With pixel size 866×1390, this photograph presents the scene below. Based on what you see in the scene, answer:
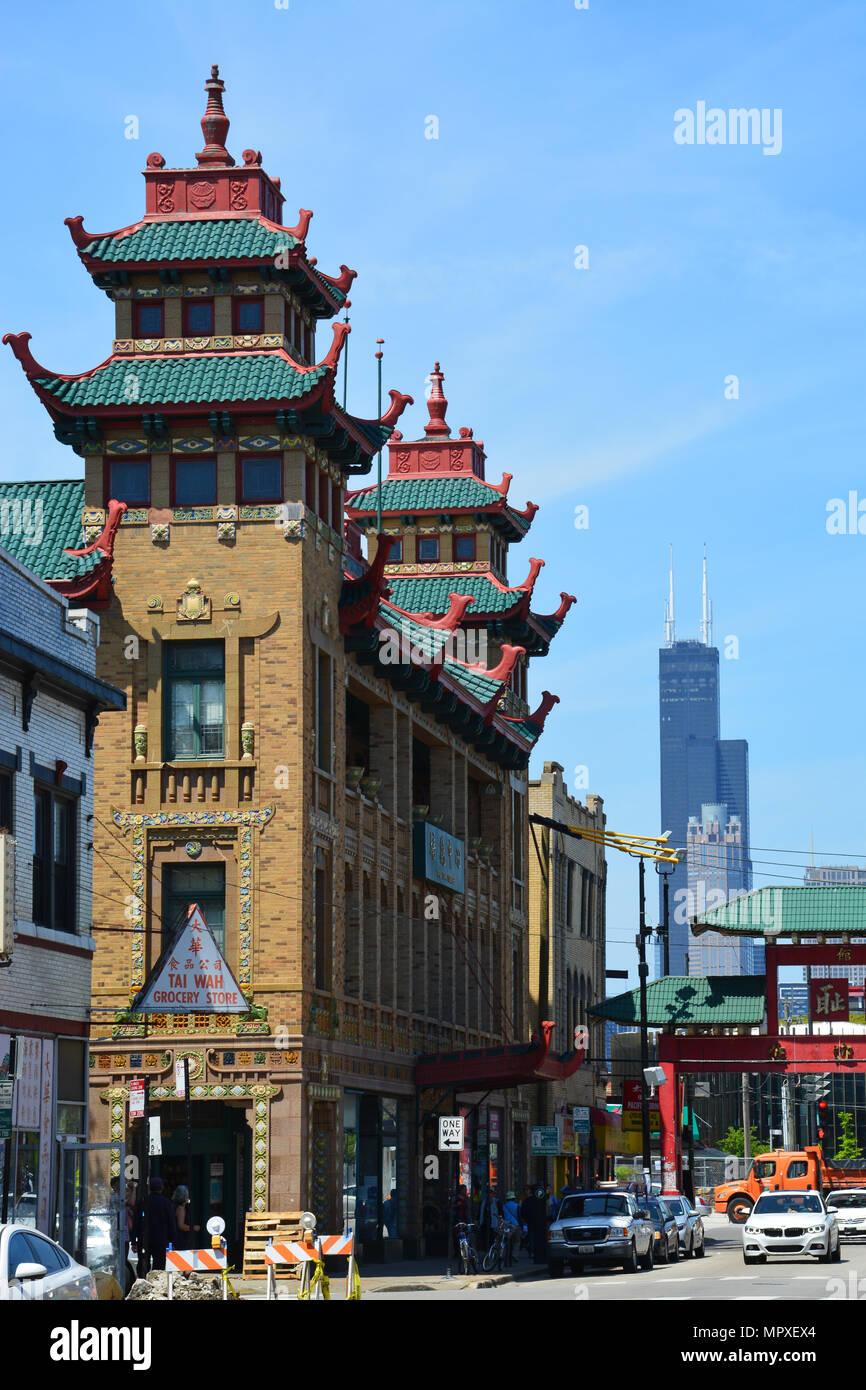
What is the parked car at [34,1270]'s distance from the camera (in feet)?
52.4

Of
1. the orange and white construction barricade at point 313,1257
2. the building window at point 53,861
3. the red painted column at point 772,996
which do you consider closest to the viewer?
the orange and white construction barricade at point 313,1257

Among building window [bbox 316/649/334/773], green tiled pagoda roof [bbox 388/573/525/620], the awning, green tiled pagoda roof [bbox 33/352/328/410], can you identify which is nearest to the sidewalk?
the awning

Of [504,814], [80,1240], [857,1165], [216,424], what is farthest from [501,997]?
[857,1165]

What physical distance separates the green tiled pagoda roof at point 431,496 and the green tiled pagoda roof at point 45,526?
2193cm

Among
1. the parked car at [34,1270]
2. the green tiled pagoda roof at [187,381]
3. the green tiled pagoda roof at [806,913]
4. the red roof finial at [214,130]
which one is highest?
the red roof finial at [214,130]

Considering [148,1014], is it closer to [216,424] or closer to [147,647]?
[147,647]

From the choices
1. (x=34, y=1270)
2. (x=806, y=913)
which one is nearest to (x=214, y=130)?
(x=806, y=913)

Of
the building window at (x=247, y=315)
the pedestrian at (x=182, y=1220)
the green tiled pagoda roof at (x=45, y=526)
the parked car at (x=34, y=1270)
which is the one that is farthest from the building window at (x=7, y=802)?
the building window at (x=247, y=315)

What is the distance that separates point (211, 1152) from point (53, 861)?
40.2ft

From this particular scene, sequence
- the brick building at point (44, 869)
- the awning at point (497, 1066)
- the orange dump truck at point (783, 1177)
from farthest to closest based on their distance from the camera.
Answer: the orange dump truck at point (783, 1177) → the awning at point (497, 1066) → the brick building at point (44, 869)

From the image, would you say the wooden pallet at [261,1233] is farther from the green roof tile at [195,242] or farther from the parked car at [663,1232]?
the green roof tile at [195,242]

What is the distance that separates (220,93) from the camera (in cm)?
4809
